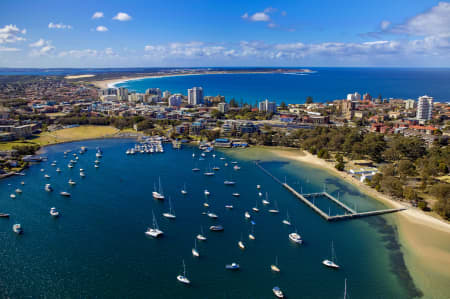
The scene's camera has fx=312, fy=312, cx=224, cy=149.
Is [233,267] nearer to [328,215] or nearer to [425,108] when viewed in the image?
[328,215]

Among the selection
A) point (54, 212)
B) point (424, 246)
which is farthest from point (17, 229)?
point (424, 246)

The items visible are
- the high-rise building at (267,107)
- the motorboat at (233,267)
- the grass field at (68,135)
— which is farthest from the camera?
the high-rise building at (267,107)

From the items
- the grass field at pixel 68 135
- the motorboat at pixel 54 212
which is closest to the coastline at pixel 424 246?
the motorboat at pixel 54 212

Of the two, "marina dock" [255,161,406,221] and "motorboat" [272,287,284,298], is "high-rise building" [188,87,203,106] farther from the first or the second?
"motorboat" [272,287,284,298]

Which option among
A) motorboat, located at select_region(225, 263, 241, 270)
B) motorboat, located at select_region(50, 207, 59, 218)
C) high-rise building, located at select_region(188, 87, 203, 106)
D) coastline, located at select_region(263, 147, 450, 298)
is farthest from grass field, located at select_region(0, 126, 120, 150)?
coastline, located at select_region(263, 147, 450, 298)

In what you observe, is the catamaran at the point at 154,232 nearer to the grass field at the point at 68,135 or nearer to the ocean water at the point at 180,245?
the ocean water at the point at 180,245

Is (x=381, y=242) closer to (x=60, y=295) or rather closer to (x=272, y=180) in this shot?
(x=272, y=180)
